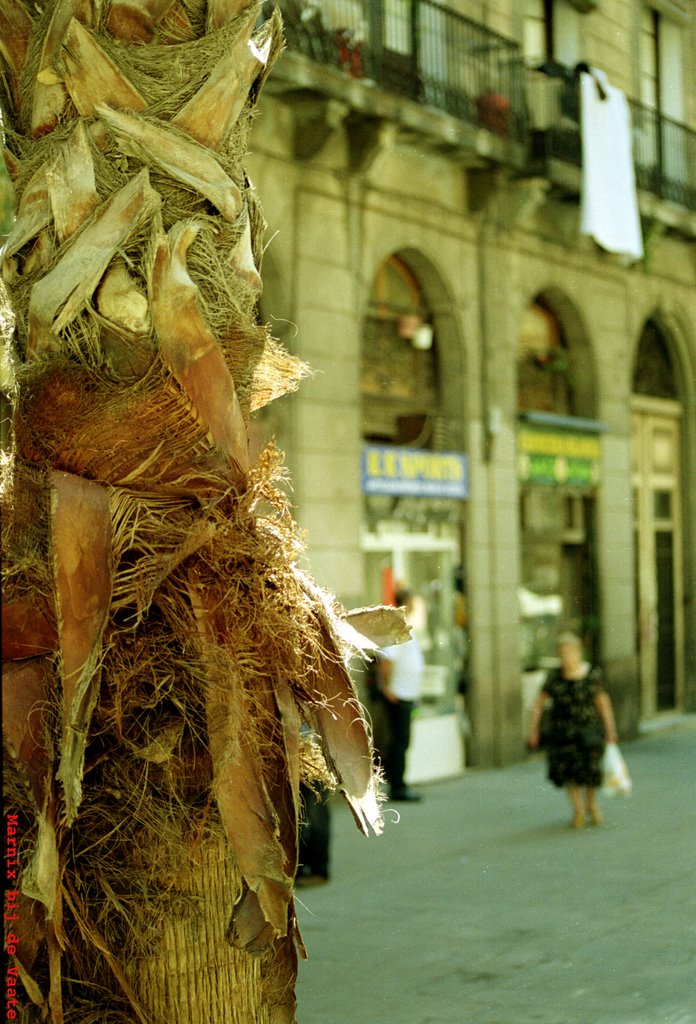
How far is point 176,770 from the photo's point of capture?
2814 mm

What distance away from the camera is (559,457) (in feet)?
51.0

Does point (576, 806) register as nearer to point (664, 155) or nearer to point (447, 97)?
point (447, 97)

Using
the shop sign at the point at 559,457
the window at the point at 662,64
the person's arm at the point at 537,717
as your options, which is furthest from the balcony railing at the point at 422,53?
the person's arm at the point at 537,717

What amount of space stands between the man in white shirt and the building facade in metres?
0.78

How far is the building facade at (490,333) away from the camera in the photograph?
11.8 metres

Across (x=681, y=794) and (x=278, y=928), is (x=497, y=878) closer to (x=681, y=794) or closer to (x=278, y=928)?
(x=681, y=794)

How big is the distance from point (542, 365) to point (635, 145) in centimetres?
252

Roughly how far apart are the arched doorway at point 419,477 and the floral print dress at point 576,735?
254 cm

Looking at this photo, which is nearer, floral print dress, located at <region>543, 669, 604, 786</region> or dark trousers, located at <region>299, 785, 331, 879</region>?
dark trousers, located at <region>299, 785, 331, 879</region>

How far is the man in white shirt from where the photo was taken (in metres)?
11.6

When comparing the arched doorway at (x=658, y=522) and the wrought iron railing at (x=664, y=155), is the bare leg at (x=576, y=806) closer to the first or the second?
the arched doorway at (x=658, y=522)

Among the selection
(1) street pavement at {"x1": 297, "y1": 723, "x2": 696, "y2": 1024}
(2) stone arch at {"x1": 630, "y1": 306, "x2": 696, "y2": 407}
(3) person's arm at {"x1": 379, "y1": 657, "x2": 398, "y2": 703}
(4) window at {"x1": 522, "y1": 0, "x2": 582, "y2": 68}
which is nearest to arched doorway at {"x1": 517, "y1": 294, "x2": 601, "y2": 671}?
(2) stone arch at {"x1": 630, "y1": 306, "x2": 696, "y2": 407}

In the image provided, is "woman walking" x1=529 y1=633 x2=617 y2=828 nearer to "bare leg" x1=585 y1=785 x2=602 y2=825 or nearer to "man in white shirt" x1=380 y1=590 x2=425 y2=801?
"bare leg" x1=585 y1=785 x2=602 y2=825

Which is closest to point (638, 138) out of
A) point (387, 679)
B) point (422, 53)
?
point (422, 53)
